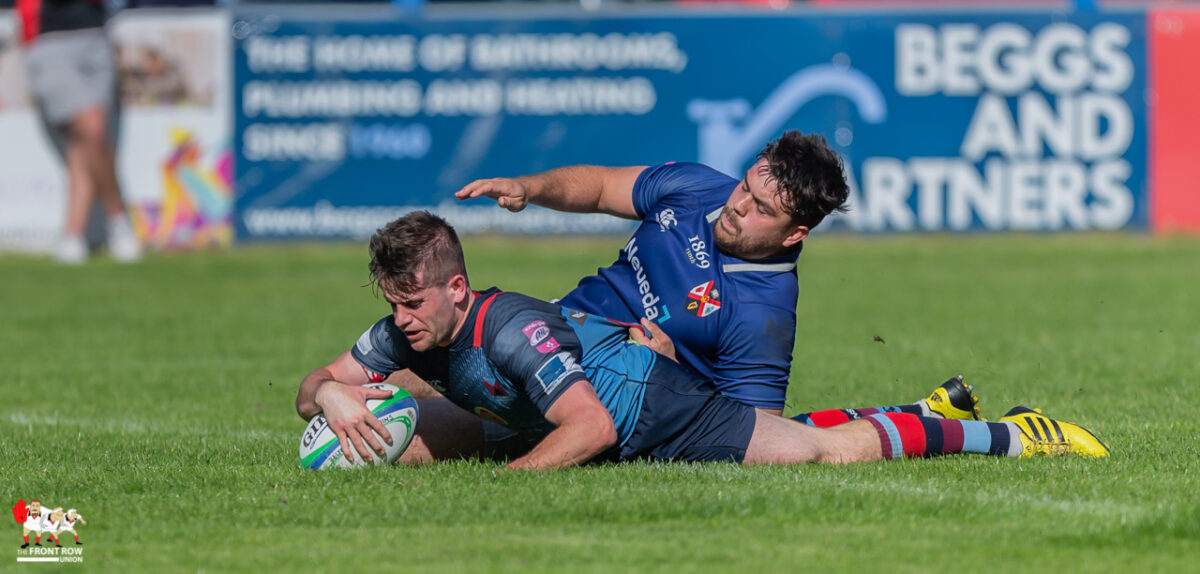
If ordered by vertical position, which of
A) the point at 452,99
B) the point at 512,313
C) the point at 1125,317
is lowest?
the point at 1125,317

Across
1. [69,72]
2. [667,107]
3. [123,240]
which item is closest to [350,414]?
[123,240]

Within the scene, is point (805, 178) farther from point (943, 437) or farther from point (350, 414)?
point (350, 414)

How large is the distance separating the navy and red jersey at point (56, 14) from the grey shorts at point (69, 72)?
8 centimetres

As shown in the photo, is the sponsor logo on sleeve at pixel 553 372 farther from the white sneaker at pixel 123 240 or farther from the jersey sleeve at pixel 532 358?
the white sneaker at pixel 123 240

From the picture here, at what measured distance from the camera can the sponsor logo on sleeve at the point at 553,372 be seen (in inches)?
235

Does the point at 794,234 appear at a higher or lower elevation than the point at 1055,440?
higher

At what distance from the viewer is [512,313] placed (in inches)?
243

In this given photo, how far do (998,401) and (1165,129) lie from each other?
972 cm

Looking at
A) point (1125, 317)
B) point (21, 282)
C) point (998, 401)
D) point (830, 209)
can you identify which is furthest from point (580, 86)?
point (830, 209)

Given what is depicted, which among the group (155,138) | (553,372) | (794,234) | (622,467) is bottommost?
(622,467)

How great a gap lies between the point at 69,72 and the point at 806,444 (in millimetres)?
12247

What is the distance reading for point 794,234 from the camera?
275 inches

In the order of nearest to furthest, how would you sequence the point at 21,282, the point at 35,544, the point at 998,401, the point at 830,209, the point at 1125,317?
the point at 35,544 → the point at 830,209 → the point at 998,401 → the point at 1125,317 → the point at 21,282

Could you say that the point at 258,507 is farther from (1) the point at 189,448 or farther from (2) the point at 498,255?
(2) the point at 498,255
